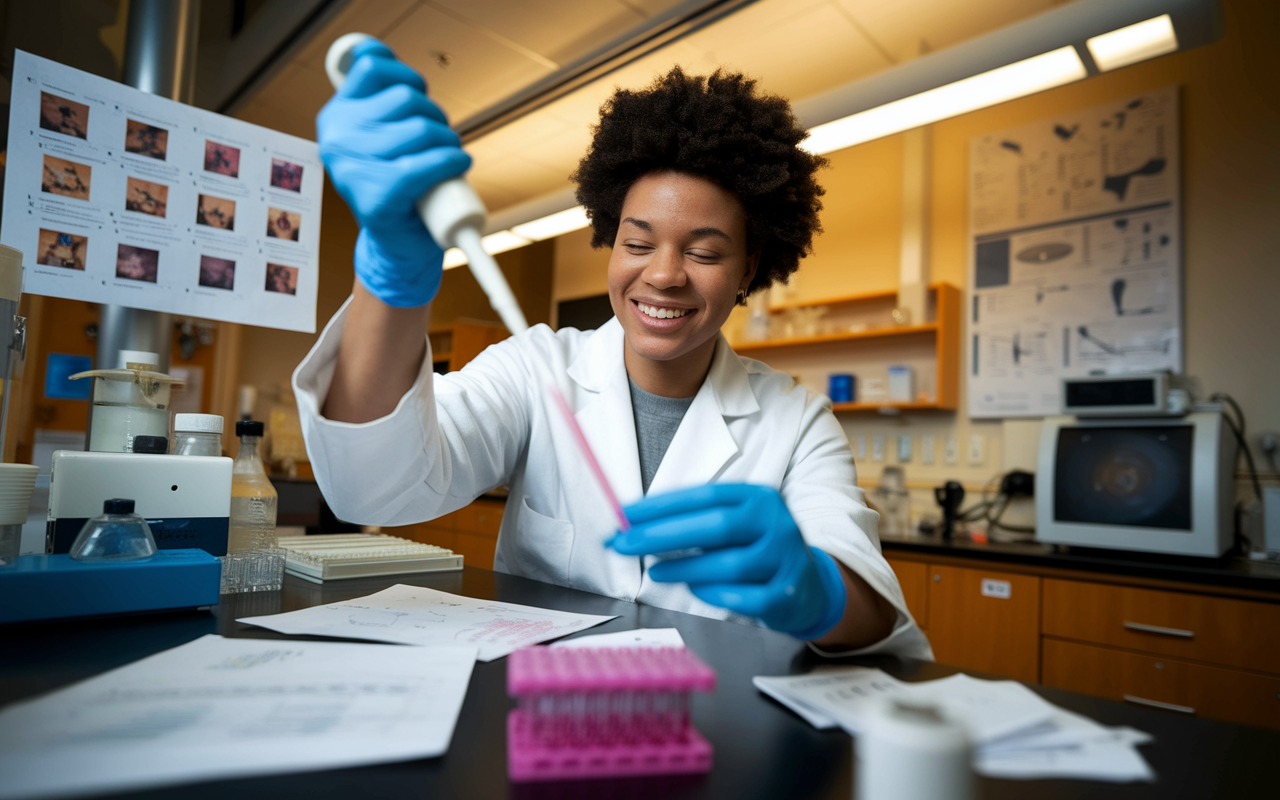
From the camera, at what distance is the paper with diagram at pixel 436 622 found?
0.78 metres

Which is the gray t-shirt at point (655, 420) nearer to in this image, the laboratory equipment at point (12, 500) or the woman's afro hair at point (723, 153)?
the woman's afro hair at point (723, 153)

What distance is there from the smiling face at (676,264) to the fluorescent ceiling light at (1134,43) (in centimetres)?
128

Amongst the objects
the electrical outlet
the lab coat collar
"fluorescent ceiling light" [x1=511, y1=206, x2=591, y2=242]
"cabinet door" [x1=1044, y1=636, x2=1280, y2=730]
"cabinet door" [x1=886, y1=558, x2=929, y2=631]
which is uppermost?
"fluorescent ceiling light" [x1=511, y1=206, x2=591, y2=242]

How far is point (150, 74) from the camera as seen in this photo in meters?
1.56

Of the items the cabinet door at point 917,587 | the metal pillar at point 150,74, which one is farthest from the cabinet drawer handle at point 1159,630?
the metal pillar at point 150,74

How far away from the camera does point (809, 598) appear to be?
712 mm

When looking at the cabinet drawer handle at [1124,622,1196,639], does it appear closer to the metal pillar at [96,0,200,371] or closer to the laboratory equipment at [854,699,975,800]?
the laboratory equipment at [854,699,975,800]

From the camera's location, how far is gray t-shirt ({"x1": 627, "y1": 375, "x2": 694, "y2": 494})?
4.60 ft

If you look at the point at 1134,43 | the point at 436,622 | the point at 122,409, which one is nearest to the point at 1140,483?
the point at 1134,43

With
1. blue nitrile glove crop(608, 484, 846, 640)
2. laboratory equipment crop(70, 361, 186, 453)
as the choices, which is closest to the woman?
blue nitrile glove crop(608, 484, 846, 640)

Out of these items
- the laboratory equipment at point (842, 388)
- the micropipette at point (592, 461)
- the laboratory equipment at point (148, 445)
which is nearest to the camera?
the micropipette at point (592, 461)

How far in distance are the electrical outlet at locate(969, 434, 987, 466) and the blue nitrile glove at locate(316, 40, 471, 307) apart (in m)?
2.81

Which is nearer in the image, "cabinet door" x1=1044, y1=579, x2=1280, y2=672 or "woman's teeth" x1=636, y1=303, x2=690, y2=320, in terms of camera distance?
"woman's teeth" x1=636, y1=303, x2=690, y2=320

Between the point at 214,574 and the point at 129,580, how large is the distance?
9 cm
